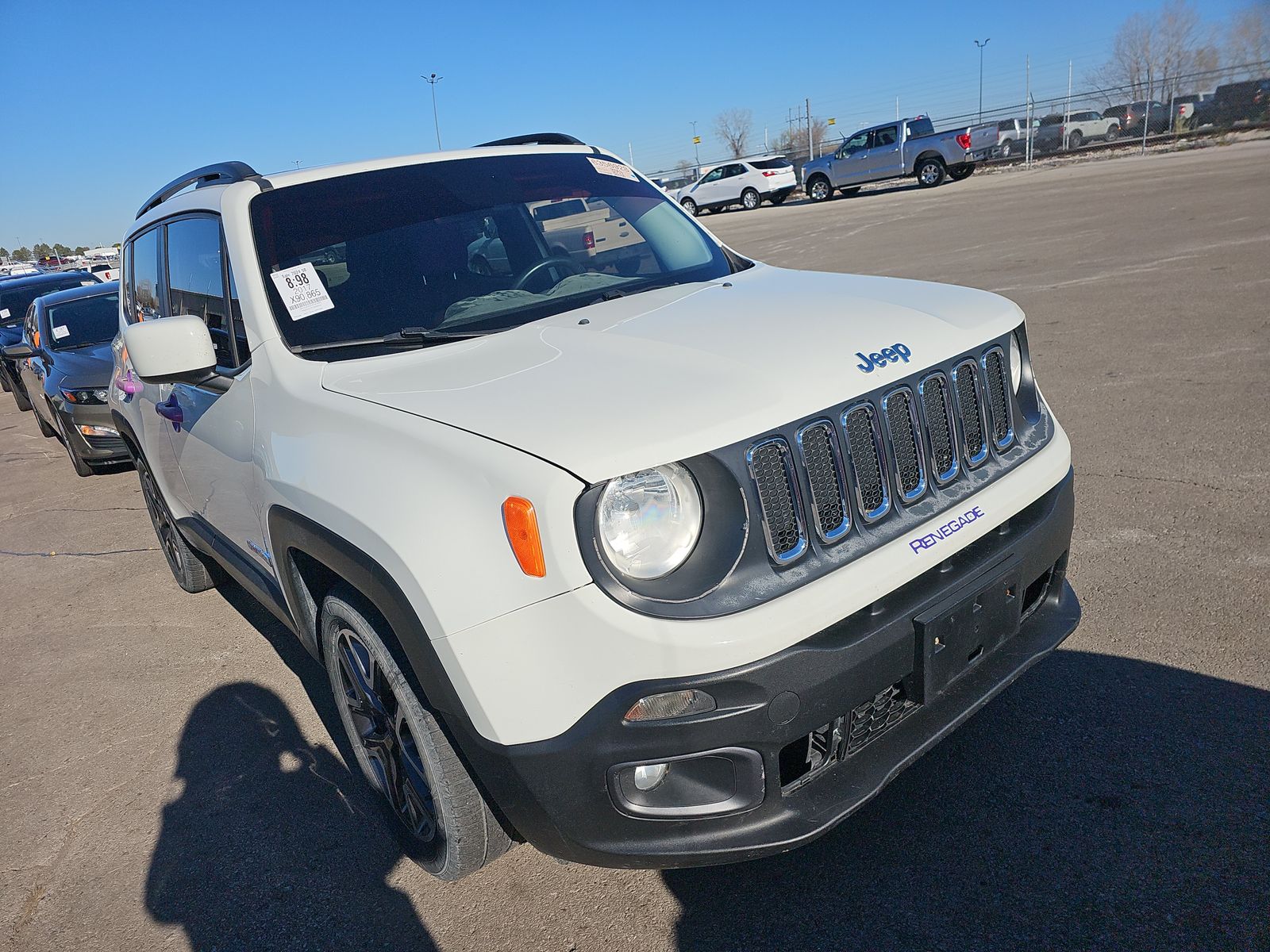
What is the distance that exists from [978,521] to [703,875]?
1.21m

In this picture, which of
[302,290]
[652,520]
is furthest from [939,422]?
[302,290]

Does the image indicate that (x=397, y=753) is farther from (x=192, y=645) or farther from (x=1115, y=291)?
(x=1115, y=291)

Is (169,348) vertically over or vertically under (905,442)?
over

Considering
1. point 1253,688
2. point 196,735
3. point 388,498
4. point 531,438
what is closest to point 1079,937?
point 1253,688

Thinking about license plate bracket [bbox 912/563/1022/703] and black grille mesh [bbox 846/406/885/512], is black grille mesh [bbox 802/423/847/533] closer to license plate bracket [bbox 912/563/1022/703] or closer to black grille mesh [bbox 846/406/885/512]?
black grille mesh [bbox 846/406/885/512]

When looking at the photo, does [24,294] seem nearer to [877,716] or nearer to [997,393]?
[997,393]

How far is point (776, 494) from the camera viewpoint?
2.14 metres

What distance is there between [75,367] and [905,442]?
334 inches

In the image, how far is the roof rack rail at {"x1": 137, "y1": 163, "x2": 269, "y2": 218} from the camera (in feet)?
11.4

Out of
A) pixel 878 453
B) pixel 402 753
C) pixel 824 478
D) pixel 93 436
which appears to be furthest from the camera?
pixel 93 436

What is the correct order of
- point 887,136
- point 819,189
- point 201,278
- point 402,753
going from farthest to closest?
point 819,189 < point 887,136 < point 201,278 < point 402,753

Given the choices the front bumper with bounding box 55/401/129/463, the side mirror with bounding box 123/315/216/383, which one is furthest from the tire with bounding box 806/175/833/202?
the side mirror with bounding box 123/315/216/383

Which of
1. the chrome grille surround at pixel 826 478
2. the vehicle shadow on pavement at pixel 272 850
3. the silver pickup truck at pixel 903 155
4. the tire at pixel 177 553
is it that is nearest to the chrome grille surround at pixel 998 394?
the chrome grille surround at pixel 826 478

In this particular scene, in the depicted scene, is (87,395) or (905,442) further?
(87,395)
